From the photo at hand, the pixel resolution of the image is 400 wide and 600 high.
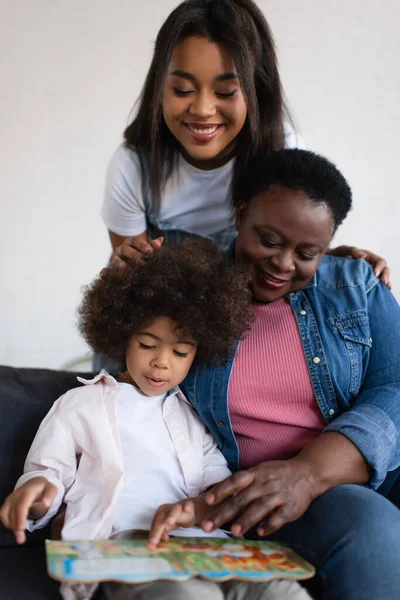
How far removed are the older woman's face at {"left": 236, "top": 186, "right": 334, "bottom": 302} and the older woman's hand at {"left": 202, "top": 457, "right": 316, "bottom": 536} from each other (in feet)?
1.20

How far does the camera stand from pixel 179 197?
1.58m

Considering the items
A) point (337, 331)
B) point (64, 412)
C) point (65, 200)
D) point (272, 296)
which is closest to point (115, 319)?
point (64, 412)

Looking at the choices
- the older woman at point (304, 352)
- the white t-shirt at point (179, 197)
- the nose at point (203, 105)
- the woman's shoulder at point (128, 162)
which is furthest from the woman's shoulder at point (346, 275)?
the woman's shoulder at point (128, 162)

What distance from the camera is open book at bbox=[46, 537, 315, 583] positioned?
880mm

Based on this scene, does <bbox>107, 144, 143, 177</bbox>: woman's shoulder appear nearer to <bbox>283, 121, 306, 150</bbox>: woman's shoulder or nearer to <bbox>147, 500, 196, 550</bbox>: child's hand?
<bbox>283, 121, 306, 150</bbox>: woman's shoulder

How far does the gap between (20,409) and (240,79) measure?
0.80 m

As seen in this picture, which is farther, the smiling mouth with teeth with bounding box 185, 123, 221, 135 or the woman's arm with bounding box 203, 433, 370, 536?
the smiling mouth with teeth with bounding box 185, 123, 221, 135

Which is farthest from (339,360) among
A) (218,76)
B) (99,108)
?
(99,108)

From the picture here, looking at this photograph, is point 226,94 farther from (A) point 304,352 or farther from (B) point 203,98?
(A) point 304,352

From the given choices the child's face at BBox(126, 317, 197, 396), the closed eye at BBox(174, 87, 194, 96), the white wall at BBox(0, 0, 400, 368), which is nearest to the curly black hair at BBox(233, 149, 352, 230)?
the closed eye at BBox(174, 87, 194, 96)

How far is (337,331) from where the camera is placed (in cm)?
128

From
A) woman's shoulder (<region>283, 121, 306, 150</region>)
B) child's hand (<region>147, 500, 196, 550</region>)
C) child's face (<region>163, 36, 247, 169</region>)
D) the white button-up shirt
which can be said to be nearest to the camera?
child's hand (<region>147, 500, 196, 550</region>)

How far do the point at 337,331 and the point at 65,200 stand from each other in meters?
1.45

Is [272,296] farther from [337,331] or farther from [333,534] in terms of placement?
[333,534]
